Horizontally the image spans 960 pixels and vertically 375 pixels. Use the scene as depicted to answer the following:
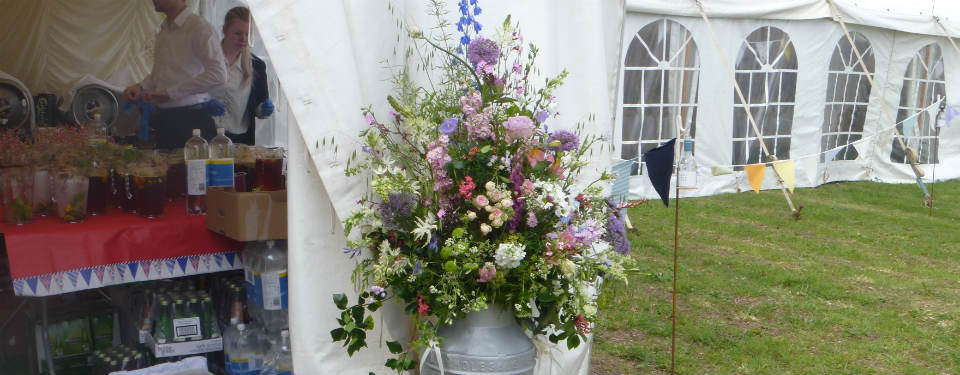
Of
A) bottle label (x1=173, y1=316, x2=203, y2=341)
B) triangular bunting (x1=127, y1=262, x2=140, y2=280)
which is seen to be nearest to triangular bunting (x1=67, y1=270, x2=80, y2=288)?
triangular bunting (x1=127, y1=262, x2=140, y2=280)

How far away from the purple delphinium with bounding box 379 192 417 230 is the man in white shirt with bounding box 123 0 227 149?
2296mm

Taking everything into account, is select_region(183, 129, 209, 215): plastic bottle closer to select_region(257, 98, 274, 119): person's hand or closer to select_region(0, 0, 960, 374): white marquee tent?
select_region(0, 0, 960, 374): white marquee tent

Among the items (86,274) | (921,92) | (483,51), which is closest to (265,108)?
(86,274)

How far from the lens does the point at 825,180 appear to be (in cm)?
890

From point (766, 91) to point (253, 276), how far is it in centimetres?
673

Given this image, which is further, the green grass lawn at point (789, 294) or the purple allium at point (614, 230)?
the green grass lawn at point (789, 294)

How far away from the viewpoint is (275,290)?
262cm

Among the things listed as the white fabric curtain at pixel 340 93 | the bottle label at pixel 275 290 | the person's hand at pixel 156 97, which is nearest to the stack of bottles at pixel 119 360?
the bottle label at pixel 275 290

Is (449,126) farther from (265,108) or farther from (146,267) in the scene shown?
(265,108)

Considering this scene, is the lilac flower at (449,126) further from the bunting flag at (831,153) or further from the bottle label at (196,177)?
the bunting flag at (831,153)

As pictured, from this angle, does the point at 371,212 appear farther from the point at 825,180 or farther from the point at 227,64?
the point at 825,180

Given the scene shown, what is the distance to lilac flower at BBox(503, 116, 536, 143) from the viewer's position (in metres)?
1.72

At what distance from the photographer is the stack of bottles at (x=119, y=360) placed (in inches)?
107

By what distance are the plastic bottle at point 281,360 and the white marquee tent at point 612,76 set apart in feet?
1.70
